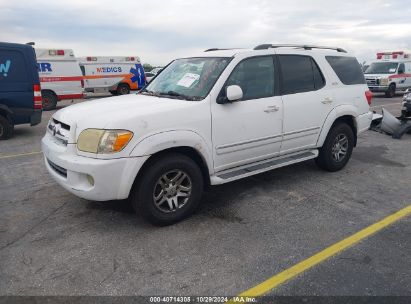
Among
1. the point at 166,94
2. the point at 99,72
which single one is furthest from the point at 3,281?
the point at 99,72

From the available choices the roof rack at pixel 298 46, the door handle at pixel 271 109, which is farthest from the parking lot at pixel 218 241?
the roof rack at pixel 298 46

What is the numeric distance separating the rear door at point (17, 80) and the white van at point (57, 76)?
23.1 ft

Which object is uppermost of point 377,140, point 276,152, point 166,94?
point 166,94

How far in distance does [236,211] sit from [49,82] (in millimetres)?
13796

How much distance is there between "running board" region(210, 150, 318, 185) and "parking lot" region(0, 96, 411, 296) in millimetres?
399

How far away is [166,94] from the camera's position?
14.3ft

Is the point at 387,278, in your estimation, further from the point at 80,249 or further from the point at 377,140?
the point at 377,140

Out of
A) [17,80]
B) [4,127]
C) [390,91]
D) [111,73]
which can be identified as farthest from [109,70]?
[390,91]

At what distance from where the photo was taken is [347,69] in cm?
557

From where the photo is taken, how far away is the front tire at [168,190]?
3.56m

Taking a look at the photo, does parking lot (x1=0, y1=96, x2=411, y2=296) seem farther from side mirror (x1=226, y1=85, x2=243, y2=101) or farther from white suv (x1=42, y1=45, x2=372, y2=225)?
side mirror (x1=226, y1=85, x2=243, y2=101)

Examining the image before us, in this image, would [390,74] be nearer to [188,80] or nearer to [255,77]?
[255,77]

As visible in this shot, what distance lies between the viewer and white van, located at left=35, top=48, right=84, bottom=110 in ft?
50.0

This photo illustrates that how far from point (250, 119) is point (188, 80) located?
90cm
